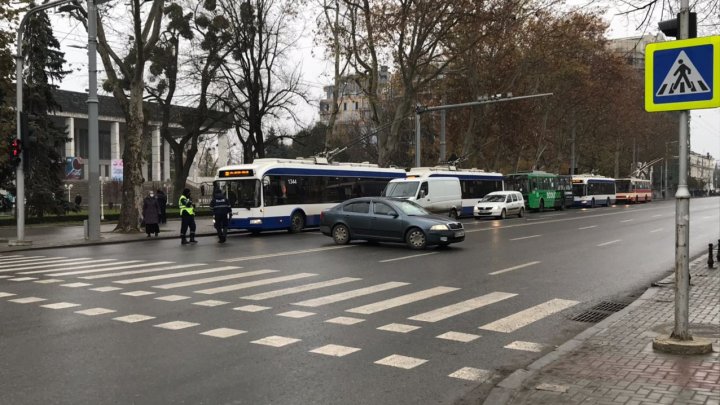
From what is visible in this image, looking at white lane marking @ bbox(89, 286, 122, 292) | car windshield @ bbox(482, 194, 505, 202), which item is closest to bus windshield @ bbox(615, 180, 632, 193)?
car windshield @ bbox(482, 194, 505, 202)

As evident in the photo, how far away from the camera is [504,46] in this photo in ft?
144

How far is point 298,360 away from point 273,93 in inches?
1419

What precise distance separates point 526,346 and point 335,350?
219 centimetres

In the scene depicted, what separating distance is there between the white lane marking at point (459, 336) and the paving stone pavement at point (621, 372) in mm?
1073

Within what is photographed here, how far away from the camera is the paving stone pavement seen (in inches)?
199

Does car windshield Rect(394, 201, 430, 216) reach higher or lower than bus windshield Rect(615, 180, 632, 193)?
lower

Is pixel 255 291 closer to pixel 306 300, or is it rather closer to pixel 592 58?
pixel 306 300

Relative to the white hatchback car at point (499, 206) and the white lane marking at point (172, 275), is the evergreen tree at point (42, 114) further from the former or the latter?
the white lane marking at point (172, 275)

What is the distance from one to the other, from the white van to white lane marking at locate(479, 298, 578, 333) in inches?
749

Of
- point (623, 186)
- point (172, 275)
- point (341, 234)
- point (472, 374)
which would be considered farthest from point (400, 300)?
point (623, 186)

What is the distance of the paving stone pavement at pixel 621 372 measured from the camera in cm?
505

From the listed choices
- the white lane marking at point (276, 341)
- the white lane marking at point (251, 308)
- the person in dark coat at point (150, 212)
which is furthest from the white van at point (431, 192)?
the white lane marking at point (276, 341)

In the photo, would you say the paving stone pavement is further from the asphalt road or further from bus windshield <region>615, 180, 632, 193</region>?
bus windshield <region>615, 180, 632, 193</region>

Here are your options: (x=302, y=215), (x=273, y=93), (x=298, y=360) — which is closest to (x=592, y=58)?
(x=273, y=93)
